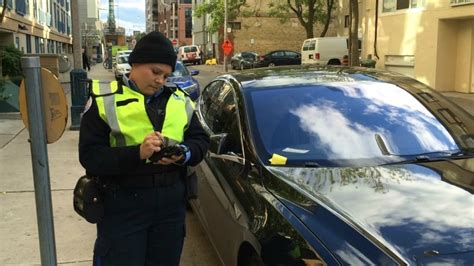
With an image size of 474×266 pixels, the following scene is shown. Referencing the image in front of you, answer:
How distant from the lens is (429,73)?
Answer: 2095 centimetres

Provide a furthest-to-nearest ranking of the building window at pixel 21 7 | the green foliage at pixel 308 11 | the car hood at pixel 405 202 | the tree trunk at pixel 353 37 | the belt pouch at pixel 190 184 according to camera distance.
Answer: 1. the green foliage at pixel 308 11
2. the building window at pixel 21 7
3. the tree trunk at pixel 353 37
4. the belt pouch at pixel 190 184
5. the car hood at pixel 405 202

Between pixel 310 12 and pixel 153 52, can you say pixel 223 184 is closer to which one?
pixel 153 52

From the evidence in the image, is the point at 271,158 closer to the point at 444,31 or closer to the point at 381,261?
the point at 381,261

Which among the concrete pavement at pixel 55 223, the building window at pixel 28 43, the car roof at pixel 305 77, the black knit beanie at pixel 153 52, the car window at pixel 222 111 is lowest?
the concrete pavement at pixel 55 223

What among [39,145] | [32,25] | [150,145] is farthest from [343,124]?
[32,25]

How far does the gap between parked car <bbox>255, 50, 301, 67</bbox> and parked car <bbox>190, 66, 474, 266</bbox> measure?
3292cm

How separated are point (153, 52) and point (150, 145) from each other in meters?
0.47

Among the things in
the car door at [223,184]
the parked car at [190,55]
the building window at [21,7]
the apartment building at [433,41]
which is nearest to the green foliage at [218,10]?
the parked car at [190,55]

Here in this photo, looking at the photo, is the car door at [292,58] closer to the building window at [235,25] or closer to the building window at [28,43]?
the building window at [235,25]

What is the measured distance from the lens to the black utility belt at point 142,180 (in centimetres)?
249

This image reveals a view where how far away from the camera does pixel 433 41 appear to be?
20.8 m

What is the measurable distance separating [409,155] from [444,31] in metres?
19.0

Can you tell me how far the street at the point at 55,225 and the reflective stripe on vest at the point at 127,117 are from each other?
2.02 m

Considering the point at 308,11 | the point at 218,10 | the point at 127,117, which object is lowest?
the point at 127,117
